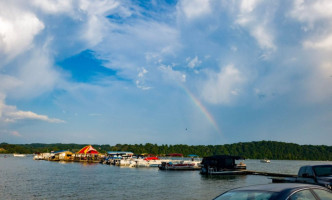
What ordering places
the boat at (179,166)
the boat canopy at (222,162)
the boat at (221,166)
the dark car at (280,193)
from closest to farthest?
the dark car at (280,193) → the boat at (221,166) → the boat canopy at (222,162) → the boat at (179,166)

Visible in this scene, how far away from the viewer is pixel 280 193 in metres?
5.66

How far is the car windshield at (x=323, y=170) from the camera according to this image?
1692 centimetres

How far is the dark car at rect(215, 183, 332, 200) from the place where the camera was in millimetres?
5652

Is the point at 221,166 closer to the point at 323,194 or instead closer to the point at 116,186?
the point at 116,186

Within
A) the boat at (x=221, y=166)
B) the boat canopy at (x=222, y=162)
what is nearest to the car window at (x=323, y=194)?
the boat at (x=221, y=166)

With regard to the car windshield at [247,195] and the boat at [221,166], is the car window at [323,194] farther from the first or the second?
the boat at [221,166]

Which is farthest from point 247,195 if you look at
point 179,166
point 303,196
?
point 179,166

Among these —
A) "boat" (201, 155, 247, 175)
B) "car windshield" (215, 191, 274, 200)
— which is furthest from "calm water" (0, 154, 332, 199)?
"car windshield" (215, 191, 274, 200)

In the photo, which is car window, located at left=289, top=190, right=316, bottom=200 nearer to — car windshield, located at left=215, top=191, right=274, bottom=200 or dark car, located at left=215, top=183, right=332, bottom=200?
dark car, located at left=215, top=183, right=332, bottom=200

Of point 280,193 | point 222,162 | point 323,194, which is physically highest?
point 280,193

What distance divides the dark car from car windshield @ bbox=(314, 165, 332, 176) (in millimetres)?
12041

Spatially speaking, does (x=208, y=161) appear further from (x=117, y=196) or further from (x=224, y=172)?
(x=117, y=196)

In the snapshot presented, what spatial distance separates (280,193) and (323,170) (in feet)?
45.3

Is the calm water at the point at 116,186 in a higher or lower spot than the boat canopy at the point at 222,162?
lower
